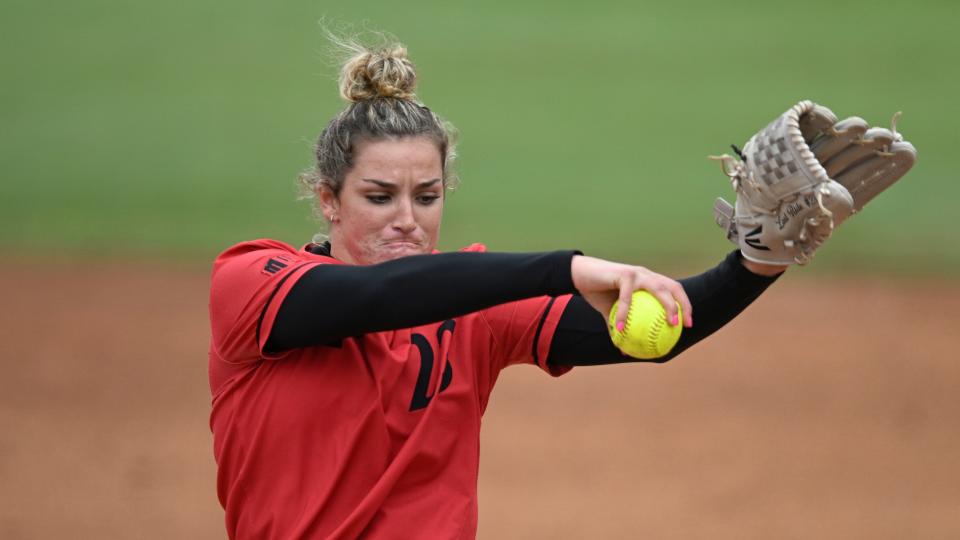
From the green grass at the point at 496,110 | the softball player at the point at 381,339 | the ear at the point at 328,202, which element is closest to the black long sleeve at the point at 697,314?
the softball player at the point at 381,339

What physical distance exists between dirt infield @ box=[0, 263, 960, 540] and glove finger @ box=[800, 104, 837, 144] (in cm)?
353

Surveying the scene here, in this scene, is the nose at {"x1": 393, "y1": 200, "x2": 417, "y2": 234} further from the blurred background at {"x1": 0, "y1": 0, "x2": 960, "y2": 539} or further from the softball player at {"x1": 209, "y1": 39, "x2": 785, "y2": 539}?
the blurred background at {"x1": 0, "y1": 0, "x2": 960, "y2": 539}

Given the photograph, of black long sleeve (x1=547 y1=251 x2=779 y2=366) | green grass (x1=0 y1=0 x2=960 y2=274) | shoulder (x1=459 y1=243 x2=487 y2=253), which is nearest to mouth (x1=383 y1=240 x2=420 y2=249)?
shoulder (x1=459 y1=243 x2=487 y2=253)

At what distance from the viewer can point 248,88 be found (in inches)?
460

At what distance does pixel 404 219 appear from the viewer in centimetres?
263

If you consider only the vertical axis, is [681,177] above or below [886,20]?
below

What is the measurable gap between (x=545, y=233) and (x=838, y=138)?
729 cm

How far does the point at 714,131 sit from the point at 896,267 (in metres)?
2.61

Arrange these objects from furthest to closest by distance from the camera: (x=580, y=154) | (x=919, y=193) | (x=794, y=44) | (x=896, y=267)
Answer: (x=794, y=44) < (x=580, y=154) < (x=919, y=193) < (x=896, y=267)

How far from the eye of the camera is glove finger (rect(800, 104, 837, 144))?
238 centimetres

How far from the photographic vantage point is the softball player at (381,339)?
2.23 meters

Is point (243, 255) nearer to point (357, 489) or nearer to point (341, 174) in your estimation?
point (341, 174)

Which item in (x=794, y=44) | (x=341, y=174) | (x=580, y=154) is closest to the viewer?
(x=341, y=174)

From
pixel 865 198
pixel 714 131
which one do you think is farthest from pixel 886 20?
pixel 865 198
